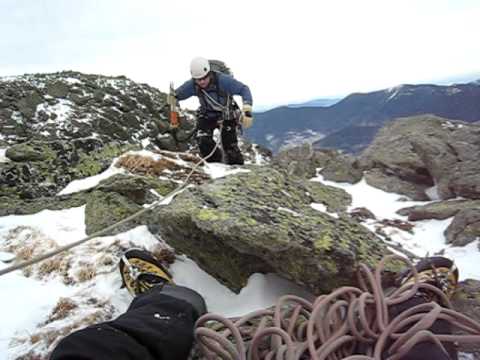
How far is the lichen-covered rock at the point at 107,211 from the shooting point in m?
4.28

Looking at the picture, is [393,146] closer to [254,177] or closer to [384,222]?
[384,222]

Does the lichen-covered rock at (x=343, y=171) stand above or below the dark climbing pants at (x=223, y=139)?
below

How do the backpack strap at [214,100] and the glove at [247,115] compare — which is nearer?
the glove at [247,115]

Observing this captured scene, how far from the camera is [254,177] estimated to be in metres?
4.21

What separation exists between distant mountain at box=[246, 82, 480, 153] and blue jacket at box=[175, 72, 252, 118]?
60.0 metres

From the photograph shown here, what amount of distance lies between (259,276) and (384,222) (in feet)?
13.9

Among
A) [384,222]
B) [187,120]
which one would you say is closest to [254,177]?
[384,222]

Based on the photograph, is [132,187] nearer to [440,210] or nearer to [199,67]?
[199,67]

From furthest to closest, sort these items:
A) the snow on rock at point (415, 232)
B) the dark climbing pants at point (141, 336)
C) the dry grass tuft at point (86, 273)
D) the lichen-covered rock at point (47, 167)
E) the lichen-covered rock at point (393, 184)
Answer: the lichen-covered rock at point (393, 184)
the lichen-covered rock at point (47, 167)
the snow on rock at point (415, 232)
the dry grass tuft at point (86, 273)
the dark climbing pants at point (141, 336)

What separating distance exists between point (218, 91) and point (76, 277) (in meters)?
3.91

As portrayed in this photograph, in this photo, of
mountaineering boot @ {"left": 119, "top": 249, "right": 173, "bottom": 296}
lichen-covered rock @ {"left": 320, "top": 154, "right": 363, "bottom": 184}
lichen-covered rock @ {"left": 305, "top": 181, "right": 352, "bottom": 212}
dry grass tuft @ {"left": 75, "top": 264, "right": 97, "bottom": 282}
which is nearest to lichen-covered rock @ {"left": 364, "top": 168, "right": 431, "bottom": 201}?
lichen-covered rock @ {"left": 320, "top": 154, "right": 363, "bottom": 184}

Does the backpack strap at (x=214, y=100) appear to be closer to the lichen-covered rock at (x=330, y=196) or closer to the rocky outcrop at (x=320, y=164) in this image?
the lichen-covered rock at (x=330, y=196)

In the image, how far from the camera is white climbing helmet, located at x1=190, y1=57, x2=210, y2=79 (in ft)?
19.6

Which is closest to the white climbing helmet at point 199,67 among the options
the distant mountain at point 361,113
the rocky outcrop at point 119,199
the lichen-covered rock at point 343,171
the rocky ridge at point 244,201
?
the rocky ridge at point 244,201
